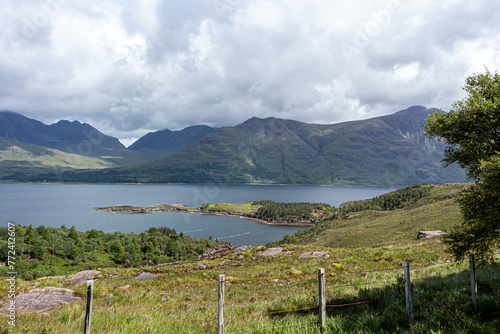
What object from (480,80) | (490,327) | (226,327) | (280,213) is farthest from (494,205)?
(280,213)

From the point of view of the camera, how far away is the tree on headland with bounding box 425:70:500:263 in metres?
10.1

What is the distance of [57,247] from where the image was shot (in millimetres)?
63344

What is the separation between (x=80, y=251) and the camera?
215 feet

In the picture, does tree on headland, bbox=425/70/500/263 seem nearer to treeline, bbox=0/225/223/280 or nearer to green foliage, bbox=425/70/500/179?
green foliage, bbox=425/70/500/179

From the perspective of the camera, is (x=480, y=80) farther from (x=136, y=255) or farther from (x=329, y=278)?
(x=136, y=255)

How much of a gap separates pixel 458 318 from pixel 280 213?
163 meters

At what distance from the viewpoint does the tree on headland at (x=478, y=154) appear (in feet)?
33.1

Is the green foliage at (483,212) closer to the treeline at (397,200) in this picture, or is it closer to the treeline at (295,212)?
the treeline at (397,200)

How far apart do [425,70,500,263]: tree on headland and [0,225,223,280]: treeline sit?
186 feet

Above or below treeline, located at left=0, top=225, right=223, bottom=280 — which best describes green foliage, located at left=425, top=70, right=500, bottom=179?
above

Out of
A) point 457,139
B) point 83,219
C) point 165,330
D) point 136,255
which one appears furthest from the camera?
point 83,219

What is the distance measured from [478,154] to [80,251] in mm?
79295

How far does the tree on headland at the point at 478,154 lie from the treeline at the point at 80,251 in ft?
186

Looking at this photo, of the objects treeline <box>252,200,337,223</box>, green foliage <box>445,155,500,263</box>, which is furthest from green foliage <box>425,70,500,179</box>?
treeline <box>252,200,337,223</box>
